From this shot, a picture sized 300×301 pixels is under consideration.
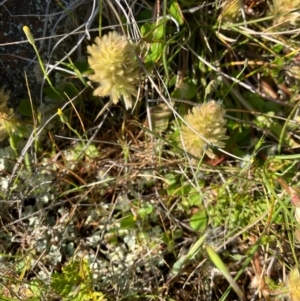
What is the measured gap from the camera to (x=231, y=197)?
1483 millimetres

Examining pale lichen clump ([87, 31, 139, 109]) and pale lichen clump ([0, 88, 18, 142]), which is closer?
pale lichen clump ([87, 31, 139, 109])

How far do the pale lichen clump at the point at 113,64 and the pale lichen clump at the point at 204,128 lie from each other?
0.18m

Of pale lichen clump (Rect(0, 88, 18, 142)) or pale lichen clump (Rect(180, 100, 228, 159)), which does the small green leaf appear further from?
pale lichen clump (Rect(180, 100, 228, 159))

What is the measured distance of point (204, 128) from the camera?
127 cm

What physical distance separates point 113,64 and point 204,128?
0.88ft

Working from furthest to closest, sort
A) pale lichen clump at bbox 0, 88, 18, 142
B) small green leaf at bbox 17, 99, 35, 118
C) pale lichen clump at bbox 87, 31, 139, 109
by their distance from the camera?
small green leaf at bbox 17, 99, 35, 118
pale lichen clump at bbox 0, 88, 18, 142
pale lichen clump at bbox 87, 31, 139, 109

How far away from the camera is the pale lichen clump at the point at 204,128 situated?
125 cm

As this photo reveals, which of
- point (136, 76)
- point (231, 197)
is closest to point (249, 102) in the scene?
point (231, 197)

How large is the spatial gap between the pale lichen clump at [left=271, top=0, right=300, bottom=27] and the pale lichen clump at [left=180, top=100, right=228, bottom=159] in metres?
0.33

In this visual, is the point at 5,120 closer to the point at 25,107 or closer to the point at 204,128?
the point at 25,107

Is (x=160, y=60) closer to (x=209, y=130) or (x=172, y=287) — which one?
(x=209, y=130)

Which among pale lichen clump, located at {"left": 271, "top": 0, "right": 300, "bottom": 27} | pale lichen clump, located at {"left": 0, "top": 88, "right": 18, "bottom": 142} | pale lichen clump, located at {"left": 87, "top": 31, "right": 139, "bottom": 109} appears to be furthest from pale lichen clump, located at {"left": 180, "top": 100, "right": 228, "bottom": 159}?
pale lichen clump, located at {"left": 0, "top": 88, "right": 18, "bottom": 142}

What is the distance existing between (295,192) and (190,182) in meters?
0.38

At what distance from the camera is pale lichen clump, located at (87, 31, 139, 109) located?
4.00 ft
